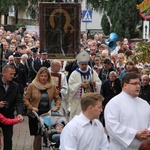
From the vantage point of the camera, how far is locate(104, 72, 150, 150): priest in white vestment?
8.41 metres

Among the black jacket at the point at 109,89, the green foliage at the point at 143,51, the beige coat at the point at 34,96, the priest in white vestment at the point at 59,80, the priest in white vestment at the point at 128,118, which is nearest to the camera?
the priest in white vestment at the point at 128,118

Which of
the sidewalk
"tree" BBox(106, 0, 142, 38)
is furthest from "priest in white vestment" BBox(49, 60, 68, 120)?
"tree" BBox(106, 0, 142, 38)

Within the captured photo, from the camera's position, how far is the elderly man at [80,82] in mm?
13627

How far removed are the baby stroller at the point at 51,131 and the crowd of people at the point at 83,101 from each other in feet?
0.82

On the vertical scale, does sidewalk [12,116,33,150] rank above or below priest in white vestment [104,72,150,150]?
below

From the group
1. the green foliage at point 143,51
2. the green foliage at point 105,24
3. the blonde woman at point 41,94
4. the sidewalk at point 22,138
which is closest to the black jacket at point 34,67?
the sidewalk at point 22,138

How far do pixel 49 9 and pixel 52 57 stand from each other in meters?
1.25

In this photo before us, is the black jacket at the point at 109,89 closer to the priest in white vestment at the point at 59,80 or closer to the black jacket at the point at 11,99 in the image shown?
the priest in white vestment at the point at 59,80

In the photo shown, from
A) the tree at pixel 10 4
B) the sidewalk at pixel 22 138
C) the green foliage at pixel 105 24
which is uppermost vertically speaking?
the tree at pixel 10 4

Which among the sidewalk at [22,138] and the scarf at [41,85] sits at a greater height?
the scarf at [41,85]

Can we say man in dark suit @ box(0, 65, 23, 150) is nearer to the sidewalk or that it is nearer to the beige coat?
the beige coat

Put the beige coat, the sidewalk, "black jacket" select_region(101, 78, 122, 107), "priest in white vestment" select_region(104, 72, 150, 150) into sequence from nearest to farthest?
"priest in white vestment" select_region(104, 72, 150, 150), the beige coat, the sidewalk, "black jacket" select_region(101, 78, 122, 107)

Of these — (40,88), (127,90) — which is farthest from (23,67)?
(127,90)

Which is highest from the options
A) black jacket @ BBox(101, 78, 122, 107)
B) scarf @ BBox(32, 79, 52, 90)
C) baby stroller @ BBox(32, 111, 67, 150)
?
scarf @ BBox(32, 79, 52, 90)
